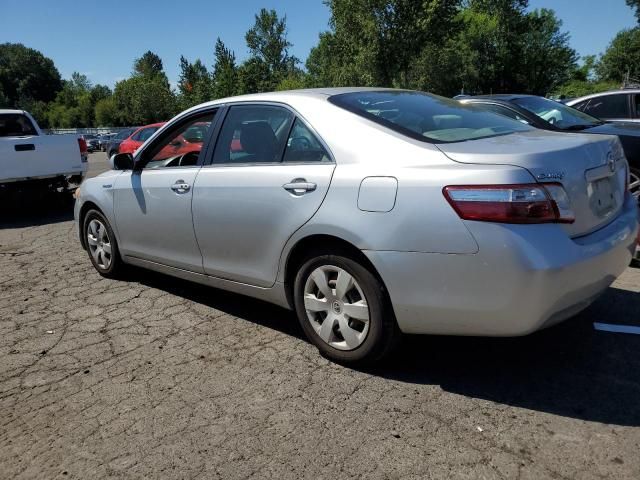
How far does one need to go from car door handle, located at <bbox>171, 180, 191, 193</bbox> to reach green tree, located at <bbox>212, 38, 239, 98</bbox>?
2023 inches

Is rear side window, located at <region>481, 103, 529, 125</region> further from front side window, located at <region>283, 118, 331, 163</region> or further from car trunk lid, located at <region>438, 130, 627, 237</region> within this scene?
front side window, located at <region>283, 118, 331, 163</region>

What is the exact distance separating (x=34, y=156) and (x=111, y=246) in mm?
5107

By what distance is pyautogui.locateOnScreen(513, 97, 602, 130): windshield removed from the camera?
6848 millimetres

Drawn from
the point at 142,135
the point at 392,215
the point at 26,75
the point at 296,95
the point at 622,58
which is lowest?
the point at 392,215

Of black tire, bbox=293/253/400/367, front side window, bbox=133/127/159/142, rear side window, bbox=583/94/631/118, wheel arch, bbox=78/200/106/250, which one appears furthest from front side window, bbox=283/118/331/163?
front side window, bbox=133/127/159/142

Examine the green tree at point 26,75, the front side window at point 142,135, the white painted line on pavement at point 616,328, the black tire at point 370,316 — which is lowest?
the white painted line on pavement at point 616,328

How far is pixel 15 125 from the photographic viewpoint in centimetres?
1005

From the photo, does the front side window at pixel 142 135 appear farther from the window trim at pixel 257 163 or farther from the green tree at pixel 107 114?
the green tree at pixel 107 114

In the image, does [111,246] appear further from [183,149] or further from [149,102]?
[149,102]

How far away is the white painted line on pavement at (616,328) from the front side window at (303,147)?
2136 mm

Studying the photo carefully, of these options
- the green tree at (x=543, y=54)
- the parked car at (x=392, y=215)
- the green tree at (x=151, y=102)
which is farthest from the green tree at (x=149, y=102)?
the parked car at (x=392, y=215)

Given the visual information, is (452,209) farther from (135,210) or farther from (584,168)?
(135,210)

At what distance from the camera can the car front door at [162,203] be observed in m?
4.07

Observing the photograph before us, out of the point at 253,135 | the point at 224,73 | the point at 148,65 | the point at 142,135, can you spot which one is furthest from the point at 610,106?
the point at 148,65
